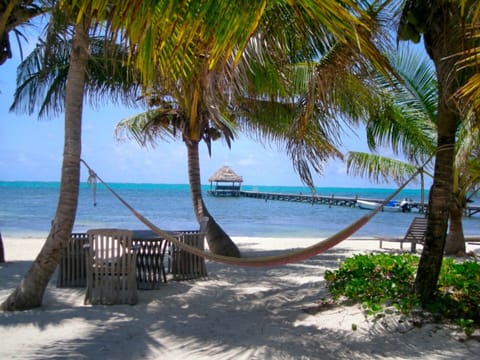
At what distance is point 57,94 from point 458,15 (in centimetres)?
624

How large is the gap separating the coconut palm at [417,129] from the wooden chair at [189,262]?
10.4 feet

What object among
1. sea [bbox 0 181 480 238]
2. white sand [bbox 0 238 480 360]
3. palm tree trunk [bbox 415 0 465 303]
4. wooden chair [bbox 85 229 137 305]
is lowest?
sea [bbox 0 181 480 238]

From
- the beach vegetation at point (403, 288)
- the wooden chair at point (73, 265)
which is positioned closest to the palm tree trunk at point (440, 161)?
the beach vegetation at point (403, 288)

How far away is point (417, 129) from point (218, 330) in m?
5.43

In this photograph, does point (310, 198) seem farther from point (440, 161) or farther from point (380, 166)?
point (440, 161)

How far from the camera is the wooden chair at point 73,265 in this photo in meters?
5.30

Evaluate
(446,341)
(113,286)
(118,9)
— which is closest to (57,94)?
(113,286)

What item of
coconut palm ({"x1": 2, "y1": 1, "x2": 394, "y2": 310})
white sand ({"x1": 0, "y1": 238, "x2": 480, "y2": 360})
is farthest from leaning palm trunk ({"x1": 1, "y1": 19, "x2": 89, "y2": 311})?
white sand ({"x1": 0, "y1": 238, "x2": 480, "y2": 360})

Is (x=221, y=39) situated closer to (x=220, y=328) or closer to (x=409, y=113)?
(x=220, y=328)

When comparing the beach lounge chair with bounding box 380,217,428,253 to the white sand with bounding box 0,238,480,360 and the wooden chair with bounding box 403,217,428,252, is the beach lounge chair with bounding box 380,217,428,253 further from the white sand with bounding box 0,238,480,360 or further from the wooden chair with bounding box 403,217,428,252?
the white sand with bounding box 0,238,480,360

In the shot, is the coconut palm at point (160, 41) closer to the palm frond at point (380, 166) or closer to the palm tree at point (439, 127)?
the palm tree at point (439, 127)

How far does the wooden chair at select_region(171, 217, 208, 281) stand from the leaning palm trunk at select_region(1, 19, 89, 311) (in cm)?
175

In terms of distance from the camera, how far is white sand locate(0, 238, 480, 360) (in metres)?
3.16

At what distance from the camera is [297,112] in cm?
499
